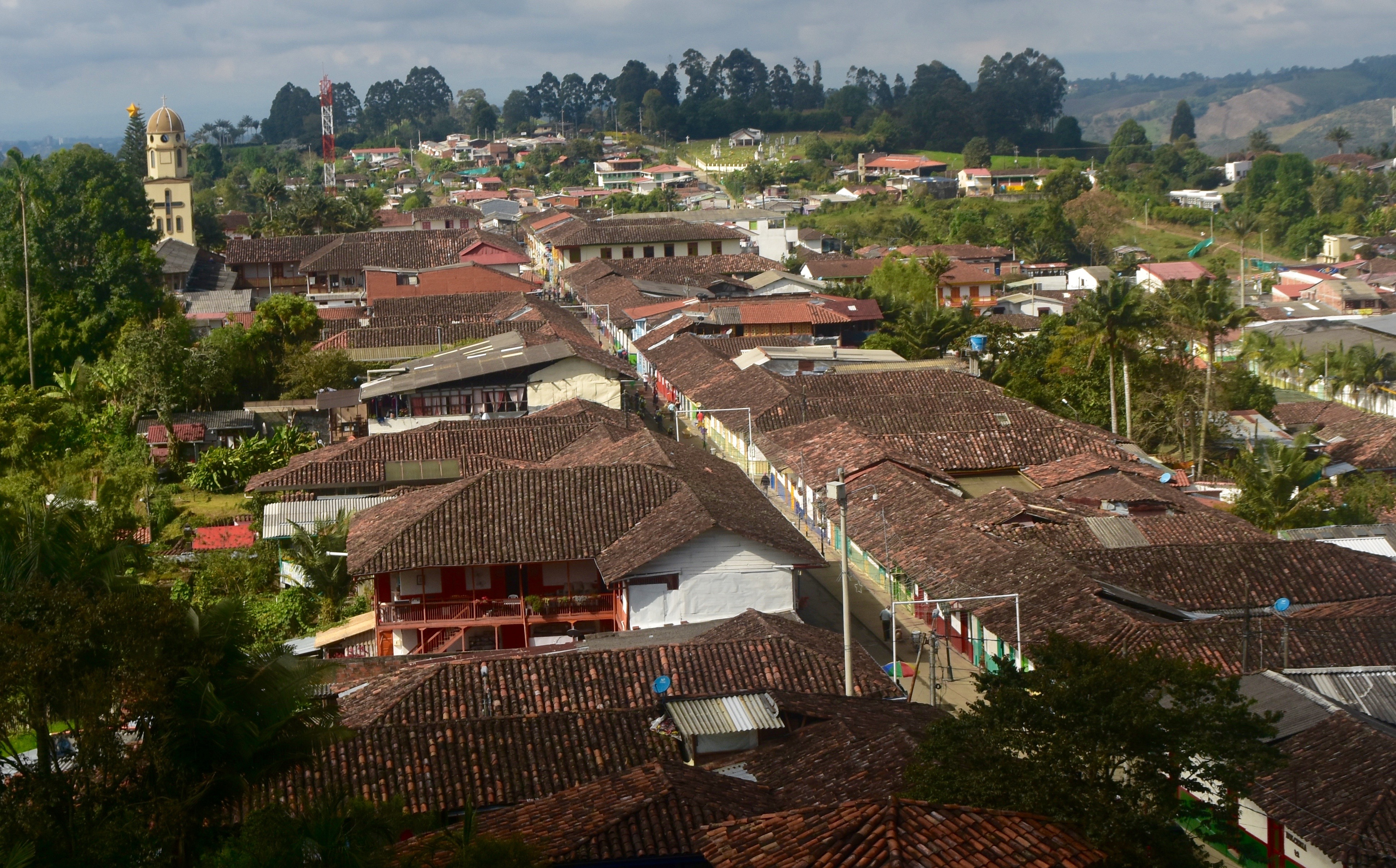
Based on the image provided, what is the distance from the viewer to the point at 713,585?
75.7 ft

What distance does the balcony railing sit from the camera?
945 inches

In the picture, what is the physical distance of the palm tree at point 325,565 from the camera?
27.6m

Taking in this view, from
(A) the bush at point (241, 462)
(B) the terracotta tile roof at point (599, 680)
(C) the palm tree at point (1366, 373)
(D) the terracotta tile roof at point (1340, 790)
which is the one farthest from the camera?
(C) the palm tree at point (1366, 373)

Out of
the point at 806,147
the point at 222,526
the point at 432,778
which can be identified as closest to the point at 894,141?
the point at 806,147

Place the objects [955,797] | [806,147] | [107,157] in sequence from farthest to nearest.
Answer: [806,147] → [107,157] → [955,797]

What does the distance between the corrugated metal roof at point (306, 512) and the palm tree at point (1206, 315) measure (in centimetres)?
2156

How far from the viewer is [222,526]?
1241 inches

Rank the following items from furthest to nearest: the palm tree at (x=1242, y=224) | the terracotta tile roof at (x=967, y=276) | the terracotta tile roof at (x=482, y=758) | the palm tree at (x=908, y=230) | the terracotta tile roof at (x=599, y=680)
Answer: the palm tree at (x=908, y=230) → the palm tree at (x=1242, y=224) → the terracotta tile roof at (x=967, y=276) → the terracotta tile roof at (x=599, y=680) → the terracotta tile roof at (x=482, y=758)

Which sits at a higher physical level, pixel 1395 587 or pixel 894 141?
pixel 894 141

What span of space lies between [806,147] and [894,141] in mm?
10872

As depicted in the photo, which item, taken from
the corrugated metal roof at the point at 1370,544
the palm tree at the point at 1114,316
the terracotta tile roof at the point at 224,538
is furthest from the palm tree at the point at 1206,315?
the terracotta tile roof at the point at 224,538

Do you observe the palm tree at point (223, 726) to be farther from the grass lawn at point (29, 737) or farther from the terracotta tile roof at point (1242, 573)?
the terracotta tile roof at point (1242, 573)

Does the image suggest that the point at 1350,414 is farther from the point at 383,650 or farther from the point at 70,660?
the point at 70,660

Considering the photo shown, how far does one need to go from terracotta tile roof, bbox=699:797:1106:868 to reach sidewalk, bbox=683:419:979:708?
9.01 m
